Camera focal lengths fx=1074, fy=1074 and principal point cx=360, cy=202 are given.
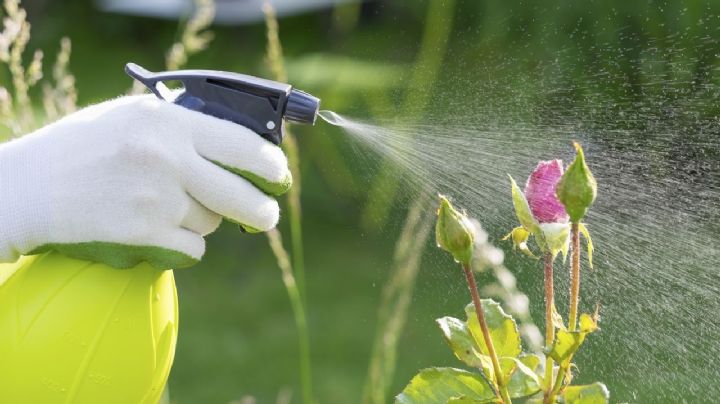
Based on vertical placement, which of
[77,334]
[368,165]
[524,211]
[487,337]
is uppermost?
[524,211]

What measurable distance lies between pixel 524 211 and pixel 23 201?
47 cm

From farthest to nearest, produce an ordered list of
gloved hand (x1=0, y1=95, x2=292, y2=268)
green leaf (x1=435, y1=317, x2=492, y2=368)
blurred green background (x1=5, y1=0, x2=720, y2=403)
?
blurred green background (x1=5, y1=0, x2=720, y2=403) → gloved hand (x1=0, y1=95, x2=292, y2=268) → green leaf (x1=435, y1=317, x2=492, y2=368)

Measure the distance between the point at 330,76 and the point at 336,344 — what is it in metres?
1.33

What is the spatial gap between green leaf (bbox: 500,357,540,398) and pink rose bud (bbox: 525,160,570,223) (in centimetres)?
12

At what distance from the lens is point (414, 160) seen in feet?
4.29

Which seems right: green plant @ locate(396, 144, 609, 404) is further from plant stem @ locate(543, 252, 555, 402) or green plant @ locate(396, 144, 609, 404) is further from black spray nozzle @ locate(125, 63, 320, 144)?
black spray nozzle @ locate(125, 63, 320, 144)

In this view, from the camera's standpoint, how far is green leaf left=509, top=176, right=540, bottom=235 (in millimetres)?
804

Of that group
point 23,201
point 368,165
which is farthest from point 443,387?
point 368,165

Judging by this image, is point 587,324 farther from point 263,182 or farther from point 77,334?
point 77,334

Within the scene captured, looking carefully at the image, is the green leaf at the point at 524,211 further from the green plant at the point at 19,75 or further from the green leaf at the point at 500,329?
the green plant at the point at 19,75

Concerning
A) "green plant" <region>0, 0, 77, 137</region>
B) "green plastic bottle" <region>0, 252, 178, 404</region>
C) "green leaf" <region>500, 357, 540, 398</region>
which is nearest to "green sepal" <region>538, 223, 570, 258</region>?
"green leaf" <region>500, 357, 540, 398</region>

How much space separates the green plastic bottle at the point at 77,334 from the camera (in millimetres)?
1005

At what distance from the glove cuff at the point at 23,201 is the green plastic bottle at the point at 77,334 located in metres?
0.05

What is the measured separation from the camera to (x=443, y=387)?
882 mm
